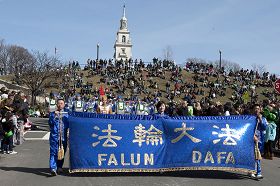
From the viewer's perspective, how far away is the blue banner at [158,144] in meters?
9.49

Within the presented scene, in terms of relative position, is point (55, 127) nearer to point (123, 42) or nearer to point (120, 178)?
point (120, 178)

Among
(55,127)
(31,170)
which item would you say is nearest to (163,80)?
(31,170)

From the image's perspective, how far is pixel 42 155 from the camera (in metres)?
13.2

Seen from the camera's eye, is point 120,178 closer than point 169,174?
Yes

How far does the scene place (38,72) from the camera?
51500 millimetres

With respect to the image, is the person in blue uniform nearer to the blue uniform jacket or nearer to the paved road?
the blue uniform jacket

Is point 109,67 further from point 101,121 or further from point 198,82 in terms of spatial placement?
point 101,121

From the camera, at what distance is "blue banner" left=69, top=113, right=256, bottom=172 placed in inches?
374

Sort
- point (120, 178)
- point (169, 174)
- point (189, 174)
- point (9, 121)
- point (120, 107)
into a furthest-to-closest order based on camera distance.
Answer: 1. point (120, 107)
2. point (9, 121)
3. point (189, 174)
4. point (169, 174)
5. point (120, 178)

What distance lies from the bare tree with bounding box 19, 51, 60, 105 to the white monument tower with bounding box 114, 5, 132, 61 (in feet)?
213

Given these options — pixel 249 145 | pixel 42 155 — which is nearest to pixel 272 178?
pixel 249 145

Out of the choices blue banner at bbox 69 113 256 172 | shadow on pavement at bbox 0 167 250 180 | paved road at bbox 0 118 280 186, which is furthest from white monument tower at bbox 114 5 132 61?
blue banner at bbox 69 113 256 172

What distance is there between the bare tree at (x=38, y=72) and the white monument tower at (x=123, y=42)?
64.8 m

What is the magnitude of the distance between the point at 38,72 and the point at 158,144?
43.7 meters
